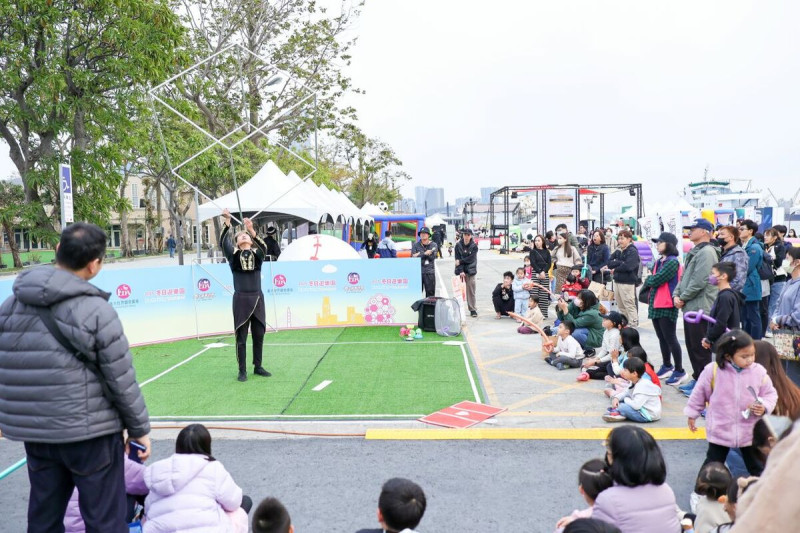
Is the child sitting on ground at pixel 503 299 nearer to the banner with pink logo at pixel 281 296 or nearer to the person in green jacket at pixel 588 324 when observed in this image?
the banner with pink logo at pixel 281 296

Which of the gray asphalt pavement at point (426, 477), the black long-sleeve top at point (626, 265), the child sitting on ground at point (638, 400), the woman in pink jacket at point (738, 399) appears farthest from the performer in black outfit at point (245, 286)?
the black long-sleeve top at point (626, 265)

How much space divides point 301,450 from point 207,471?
7.49ft

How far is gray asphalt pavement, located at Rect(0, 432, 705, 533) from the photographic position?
4152 mm

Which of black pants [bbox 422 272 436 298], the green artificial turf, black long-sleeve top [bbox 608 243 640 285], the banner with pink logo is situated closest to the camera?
the green artificial turf

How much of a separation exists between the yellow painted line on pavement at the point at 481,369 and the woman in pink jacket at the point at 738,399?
2.72 meters

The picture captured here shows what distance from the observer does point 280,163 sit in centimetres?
3075

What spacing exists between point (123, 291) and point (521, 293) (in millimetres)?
7427

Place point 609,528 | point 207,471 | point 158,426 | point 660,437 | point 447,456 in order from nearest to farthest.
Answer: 1. point 609,528
2. point 207,471
3. point 447,456
4. point 660,437
5. point 158,426

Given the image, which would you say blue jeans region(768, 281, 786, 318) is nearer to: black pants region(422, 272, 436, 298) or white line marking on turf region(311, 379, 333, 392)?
black pants region(422, 272, 436, 298)

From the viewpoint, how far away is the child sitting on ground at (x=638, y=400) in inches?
234

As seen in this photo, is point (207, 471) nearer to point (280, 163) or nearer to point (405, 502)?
point (405, 502)

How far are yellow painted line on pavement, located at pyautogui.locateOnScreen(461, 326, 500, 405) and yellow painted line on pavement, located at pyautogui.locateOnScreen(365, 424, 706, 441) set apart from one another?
1050 mm

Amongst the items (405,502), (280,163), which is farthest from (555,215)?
(405,502)

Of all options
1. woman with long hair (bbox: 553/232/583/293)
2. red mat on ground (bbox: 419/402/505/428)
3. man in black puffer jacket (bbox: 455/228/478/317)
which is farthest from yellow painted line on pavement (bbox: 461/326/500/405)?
woman with long hair (bbox: 553/232/583/293)
